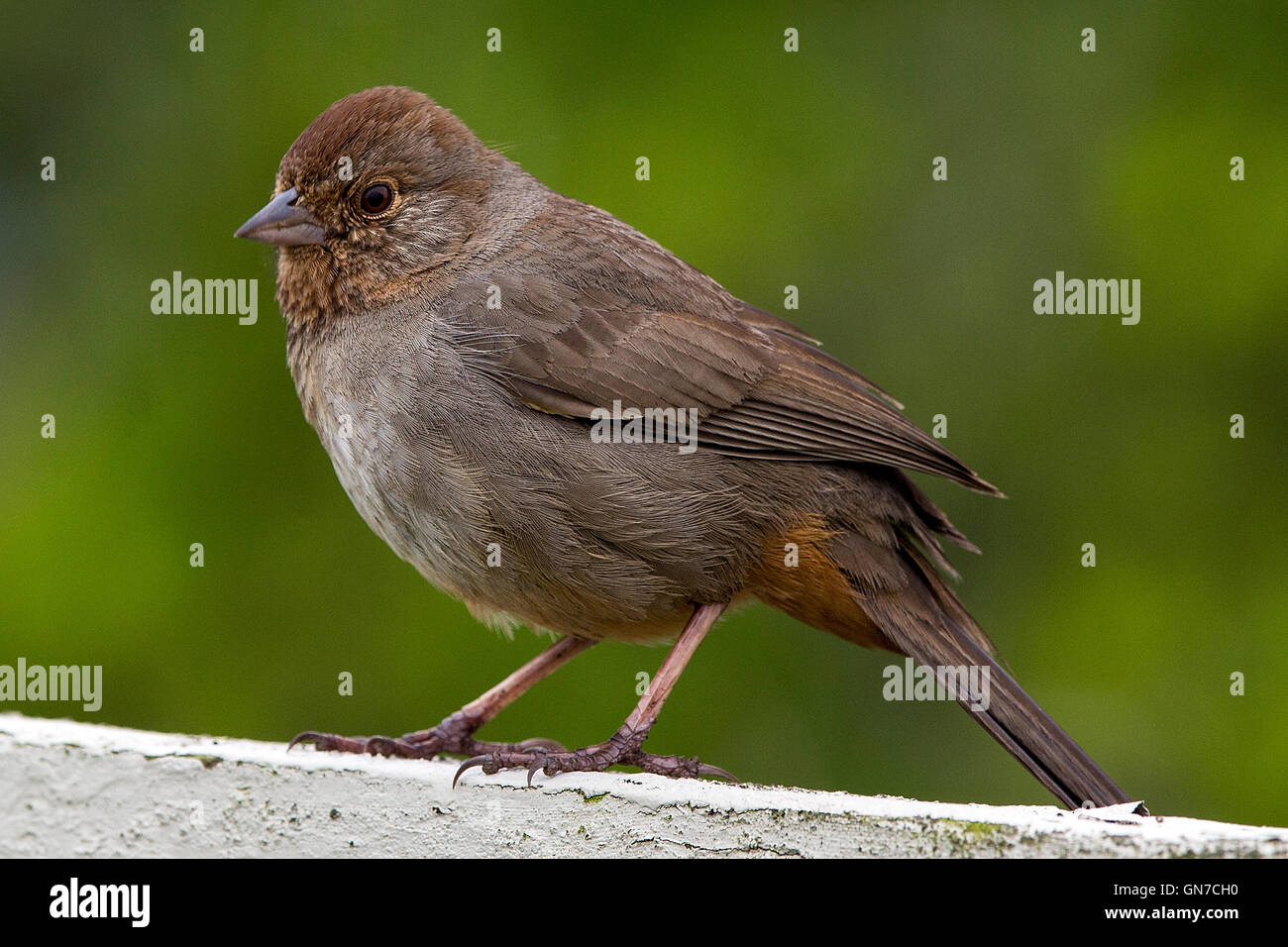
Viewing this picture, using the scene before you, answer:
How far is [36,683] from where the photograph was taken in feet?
18.7

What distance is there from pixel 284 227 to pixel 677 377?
1.33 meters

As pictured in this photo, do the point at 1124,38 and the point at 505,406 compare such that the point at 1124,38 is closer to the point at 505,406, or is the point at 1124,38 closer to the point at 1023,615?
the point at 1023,615

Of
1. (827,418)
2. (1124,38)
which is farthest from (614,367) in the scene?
(1124,38)

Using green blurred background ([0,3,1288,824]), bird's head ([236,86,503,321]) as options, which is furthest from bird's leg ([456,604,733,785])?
bird's head ([236,86,503,321])

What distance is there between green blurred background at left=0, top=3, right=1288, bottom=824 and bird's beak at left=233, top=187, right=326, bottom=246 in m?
1.14

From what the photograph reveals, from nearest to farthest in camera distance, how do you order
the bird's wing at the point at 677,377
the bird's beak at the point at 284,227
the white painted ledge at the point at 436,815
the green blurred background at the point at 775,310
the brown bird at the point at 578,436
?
the white painted ledge at the point at 436,815, the brown bird at the point at 578,436, the bird's wing at the point at 677,377, the bird's beak at the point at 284,227, the green blurred background at the point at 775,310

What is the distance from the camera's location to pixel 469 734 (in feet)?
17.1

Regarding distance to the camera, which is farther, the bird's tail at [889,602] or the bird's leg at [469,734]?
the bird's leg at [469,734]

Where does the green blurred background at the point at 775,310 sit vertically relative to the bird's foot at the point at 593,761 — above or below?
above

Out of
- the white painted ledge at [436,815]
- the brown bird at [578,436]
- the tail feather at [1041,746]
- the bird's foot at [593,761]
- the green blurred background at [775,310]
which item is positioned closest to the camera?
the white painted ledge at [436,815]

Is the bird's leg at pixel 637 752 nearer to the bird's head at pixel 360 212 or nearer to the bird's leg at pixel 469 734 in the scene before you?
the bird's leg at pixel 469 734

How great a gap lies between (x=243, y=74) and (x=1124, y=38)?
3542 mm

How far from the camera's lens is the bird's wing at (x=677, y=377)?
473 centimetres

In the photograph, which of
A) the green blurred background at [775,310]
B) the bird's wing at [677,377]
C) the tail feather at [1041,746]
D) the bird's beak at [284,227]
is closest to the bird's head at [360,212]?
the bird's beak at [284,227]
